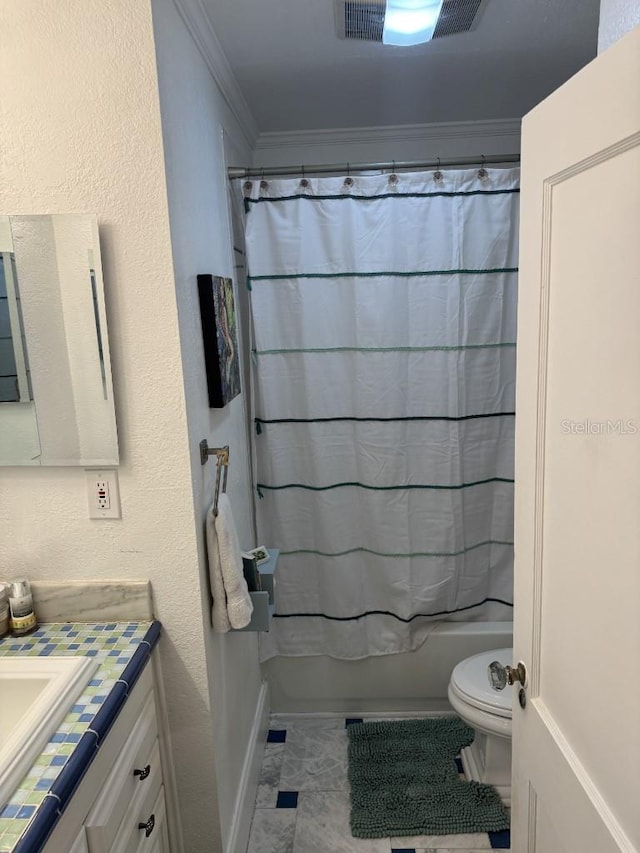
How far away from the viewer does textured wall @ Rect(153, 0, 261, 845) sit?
A: 1.38 m

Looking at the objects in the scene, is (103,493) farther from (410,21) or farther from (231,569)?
(410,21)

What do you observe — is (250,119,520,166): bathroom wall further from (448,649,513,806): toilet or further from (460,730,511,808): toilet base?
(460,730,511,808): toilet base

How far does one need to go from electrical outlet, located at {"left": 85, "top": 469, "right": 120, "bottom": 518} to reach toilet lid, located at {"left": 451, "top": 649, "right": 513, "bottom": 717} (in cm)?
130

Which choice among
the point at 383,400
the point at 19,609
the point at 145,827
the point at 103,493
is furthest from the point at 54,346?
the point at 383,400

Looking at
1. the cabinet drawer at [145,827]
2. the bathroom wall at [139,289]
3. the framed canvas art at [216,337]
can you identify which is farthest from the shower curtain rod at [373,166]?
the cabinet drawer at [145,827]

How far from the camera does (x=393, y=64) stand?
1830mm

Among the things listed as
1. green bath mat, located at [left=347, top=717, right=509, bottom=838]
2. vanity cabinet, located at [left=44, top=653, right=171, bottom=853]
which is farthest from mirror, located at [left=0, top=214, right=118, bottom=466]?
green bath mat, located at [left=347, top=717, right=509, bottom=838]

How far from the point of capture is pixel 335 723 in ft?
8.05

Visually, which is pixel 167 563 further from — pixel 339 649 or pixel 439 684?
pixel 439 684

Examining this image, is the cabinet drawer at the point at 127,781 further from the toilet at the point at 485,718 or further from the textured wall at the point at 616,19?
the textured wall at the point at 616,19

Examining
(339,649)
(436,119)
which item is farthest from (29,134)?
(339,649)

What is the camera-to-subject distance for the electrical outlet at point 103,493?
1.43 meters

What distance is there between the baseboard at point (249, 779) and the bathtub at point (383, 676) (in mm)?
110

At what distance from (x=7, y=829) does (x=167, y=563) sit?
658 millimetres
